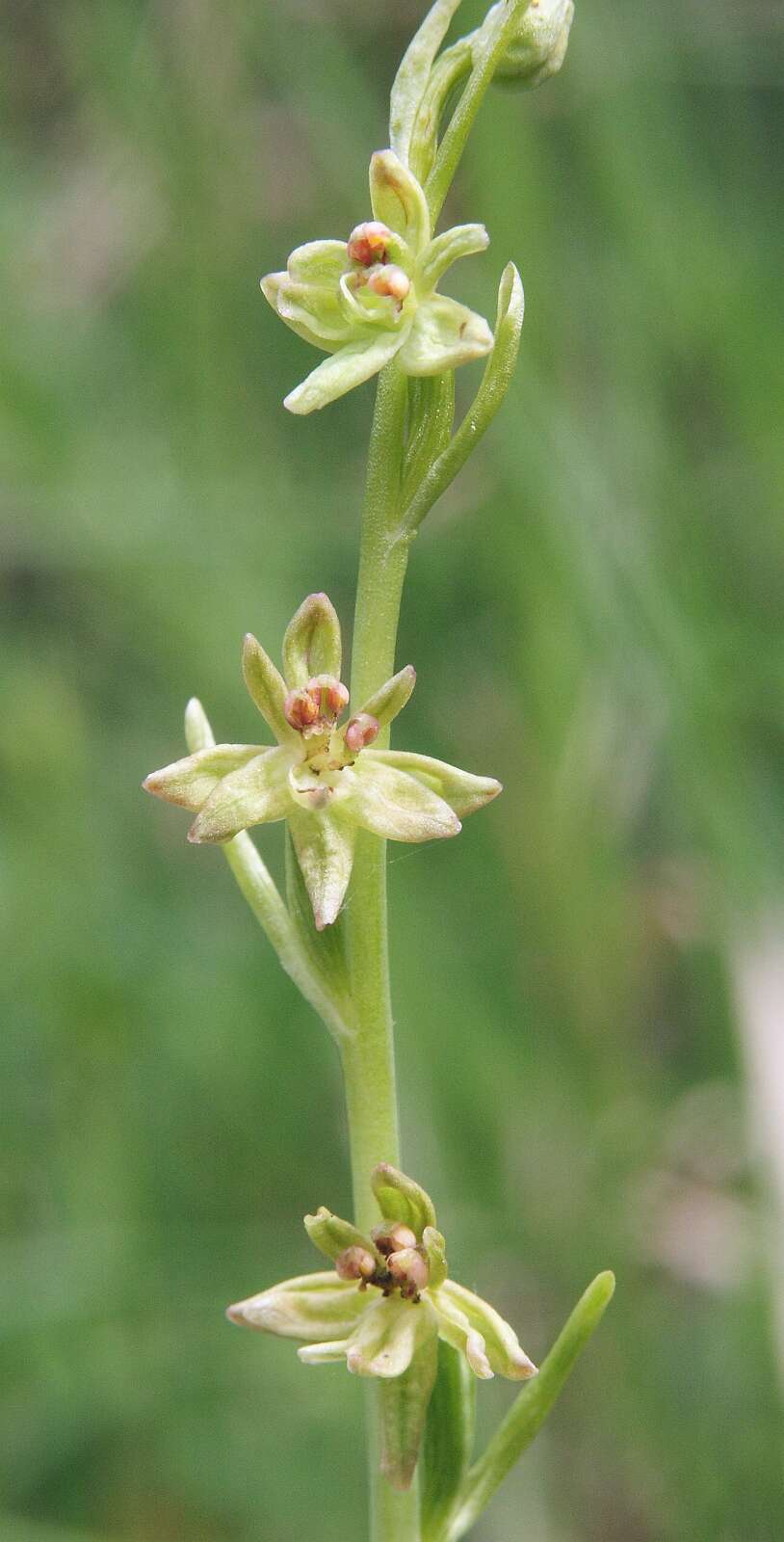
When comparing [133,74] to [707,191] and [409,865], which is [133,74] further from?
[409,865]

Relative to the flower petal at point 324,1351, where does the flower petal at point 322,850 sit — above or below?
above

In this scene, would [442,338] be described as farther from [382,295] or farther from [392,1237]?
[392,1237]

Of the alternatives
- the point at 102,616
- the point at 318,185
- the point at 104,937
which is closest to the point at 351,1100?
the point at 104,937

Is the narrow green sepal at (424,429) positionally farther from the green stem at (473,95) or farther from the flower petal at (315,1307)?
the flower petal at (315,1307)

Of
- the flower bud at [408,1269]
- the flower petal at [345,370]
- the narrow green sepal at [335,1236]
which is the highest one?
the flower petal at [345,370]

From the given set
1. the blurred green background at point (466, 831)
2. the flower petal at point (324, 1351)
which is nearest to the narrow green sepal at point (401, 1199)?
Result: the flower petal at point (324, 1351)

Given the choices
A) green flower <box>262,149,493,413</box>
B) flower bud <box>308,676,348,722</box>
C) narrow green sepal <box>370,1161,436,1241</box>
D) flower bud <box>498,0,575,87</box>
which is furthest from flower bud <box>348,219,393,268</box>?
narrow green sepal <box>370,1161,436,1241</box>

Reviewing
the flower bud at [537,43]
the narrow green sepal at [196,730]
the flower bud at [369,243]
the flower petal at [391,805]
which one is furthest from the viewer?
the narrow green sepal at [196,730]
